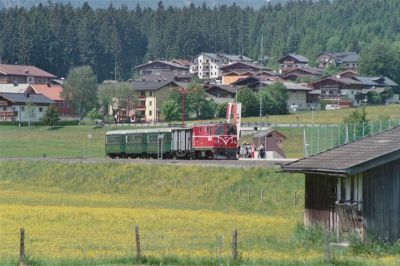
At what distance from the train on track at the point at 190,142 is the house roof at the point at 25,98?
55013 millimetres

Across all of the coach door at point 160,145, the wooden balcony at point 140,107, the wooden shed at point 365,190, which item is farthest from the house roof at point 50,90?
the wooden shed at point 365,190

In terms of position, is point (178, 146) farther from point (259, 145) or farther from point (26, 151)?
point (26, 151)

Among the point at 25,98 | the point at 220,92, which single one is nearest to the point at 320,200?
the point at 25,98

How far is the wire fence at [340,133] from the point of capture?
36.2 meters

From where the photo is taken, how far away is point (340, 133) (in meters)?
39.5

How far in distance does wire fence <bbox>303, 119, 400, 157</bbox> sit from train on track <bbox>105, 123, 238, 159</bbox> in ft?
39.1

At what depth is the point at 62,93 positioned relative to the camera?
128250 millimetres

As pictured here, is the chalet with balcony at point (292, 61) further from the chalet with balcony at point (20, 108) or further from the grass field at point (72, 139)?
the chalet with balcony at point (20, 108)

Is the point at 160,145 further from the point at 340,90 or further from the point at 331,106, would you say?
the point at 340,90

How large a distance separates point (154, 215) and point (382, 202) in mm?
10760

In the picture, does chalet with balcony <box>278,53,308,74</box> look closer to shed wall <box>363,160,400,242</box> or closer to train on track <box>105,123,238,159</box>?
train on track <box>105,123,238,159</box>

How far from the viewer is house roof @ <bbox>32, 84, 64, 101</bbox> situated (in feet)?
439

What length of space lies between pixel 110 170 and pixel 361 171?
2853 centimetres

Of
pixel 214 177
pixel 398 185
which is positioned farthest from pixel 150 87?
pixel 398 185
